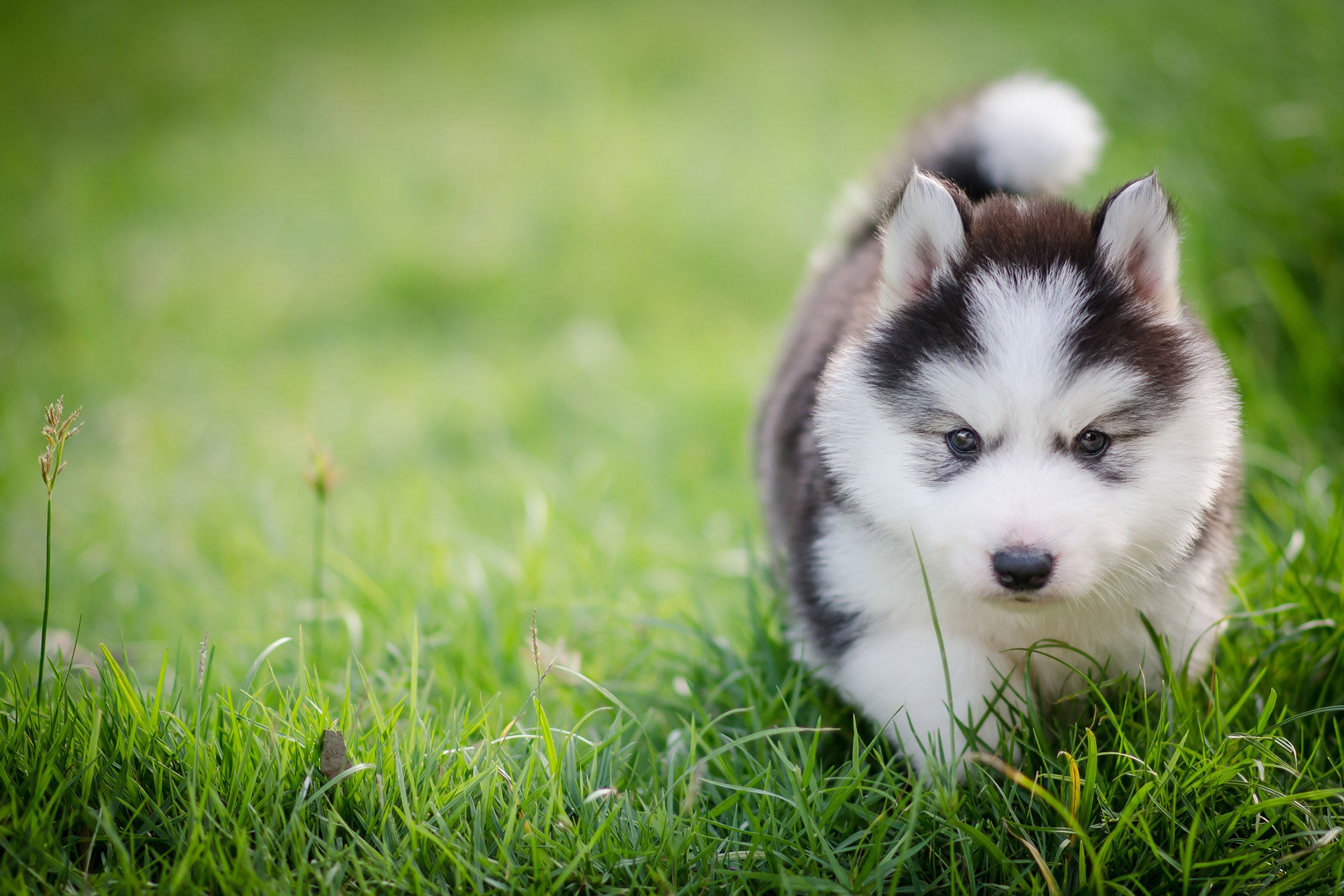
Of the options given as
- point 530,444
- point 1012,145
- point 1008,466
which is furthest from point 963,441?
point 530,444

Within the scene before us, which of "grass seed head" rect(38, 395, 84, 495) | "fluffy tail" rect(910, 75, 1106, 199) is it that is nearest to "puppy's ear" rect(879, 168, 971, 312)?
"fluffy tail" rect(910, 75, 1106, 199)

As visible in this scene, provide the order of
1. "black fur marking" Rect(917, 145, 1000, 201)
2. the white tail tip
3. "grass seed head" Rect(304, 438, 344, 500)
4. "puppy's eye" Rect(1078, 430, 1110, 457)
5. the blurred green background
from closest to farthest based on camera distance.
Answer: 1. "puppy's eye" Rect(1078, 430, 1110, 457)
2. "grass seed head" Rect(304, 438, 344, 500)
3. the white tail tip
4. "black fur marking" Rect(917, 145, 1000, 201)
5. the blurred green background

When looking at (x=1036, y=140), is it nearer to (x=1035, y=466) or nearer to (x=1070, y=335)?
(x=1070, y=335)

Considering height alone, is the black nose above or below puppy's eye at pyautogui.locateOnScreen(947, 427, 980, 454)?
below

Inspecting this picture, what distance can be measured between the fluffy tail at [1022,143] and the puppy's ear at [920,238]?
0.86 metres

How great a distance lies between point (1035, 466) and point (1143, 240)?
22.4 inches

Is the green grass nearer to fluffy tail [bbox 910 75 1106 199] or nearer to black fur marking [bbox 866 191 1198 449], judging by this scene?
black fur marking [bbox 866 191 1198 449]

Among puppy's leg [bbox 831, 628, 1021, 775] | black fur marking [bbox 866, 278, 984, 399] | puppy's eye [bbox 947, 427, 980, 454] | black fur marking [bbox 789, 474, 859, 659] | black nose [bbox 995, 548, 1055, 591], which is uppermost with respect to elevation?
black fur marking [bbox 866, 278, 984, 399]

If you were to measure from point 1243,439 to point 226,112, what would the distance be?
25.8ft

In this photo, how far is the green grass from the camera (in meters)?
1.94

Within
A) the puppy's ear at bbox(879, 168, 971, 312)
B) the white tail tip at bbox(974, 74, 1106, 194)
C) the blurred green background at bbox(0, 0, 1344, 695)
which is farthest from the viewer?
the blurred green background at bbox(0, 0, 1344, 695)

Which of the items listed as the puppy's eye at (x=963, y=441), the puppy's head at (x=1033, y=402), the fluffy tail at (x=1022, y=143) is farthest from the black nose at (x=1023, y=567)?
the fluffy tail at (x=1022, y=143)

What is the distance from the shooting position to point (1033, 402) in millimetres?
1810

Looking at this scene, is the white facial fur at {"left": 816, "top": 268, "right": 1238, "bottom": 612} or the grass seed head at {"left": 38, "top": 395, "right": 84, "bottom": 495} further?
the grass seed head at {"left": 38, "top": 395, "right": 84, "bottom": 495}
